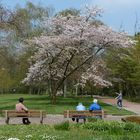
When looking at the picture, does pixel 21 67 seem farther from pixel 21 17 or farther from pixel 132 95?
pixel 21 17

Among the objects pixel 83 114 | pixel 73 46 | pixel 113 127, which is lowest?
pixel 113 127

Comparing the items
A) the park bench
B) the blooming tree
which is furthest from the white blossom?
the park bench

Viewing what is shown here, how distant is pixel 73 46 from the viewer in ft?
141

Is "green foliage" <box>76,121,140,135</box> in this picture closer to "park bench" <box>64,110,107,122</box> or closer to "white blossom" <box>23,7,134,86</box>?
"park bench" <box>64,110,107,122</box>

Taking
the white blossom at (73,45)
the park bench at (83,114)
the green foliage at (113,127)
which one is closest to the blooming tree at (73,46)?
the white blossom at (73,45)

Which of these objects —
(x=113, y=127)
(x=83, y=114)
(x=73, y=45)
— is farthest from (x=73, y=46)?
(x=113, y=127)

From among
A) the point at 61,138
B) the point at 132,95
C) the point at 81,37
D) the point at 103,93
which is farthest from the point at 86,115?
the point at 103,93

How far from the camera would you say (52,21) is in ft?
151

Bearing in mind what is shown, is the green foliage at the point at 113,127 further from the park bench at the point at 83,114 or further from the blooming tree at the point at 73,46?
the blooming tree at the point at 73,46

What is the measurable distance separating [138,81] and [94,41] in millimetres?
18725

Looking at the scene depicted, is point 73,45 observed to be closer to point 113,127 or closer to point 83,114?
point 83,114

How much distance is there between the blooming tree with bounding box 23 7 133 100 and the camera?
42.9m

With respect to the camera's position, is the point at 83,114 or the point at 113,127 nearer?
the point at 113,127

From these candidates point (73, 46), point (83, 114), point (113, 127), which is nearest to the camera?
point (113, 127)
